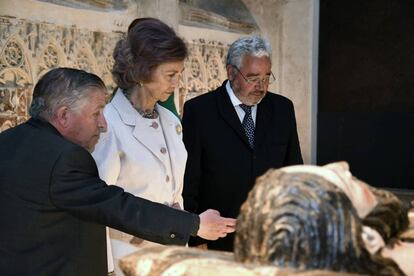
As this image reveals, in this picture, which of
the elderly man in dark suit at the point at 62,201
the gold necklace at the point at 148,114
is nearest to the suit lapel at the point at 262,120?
the gold necklace at the point at 148,114

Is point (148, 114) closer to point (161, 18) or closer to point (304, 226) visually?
point (304, 226)

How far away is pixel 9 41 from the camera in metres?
5.64

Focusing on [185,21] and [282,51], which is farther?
[282,51]

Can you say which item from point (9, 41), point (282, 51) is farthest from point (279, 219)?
point (282, 51)

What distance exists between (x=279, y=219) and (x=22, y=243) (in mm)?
1376

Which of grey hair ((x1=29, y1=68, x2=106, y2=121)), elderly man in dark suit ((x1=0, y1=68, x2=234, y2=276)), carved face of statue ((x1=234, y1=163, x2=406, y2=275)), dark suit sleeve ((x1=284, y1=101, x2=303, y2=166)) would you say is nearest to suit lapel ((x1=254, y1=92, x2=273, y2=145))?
dark suit sleeve ((x1=284, y1=101, x2=303, y2=166))

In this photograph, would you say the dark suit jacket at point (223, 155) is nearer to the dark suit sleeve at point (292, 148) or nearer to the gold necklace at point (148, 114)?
the dark suit sleeve at point (292, 148)

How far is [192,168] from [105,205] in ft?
4.26

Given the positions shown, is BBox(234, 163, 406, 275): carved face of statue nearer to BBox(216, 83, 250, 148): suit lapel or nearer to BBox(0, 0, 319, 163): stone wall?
BBox(216, 83, 250, 148): suit lapel

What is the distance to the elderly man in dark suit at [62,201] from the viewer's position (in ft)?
9.55

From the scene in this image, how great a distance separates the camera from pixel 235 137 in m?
4.28

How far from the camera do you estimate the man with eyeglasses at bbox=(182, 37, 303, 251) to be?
13.9 ft

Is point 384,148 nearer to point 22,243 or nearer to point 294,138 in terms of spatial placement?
point 294,138

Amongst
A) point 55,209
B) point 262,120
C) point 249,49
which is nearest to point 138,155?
point 55,209
